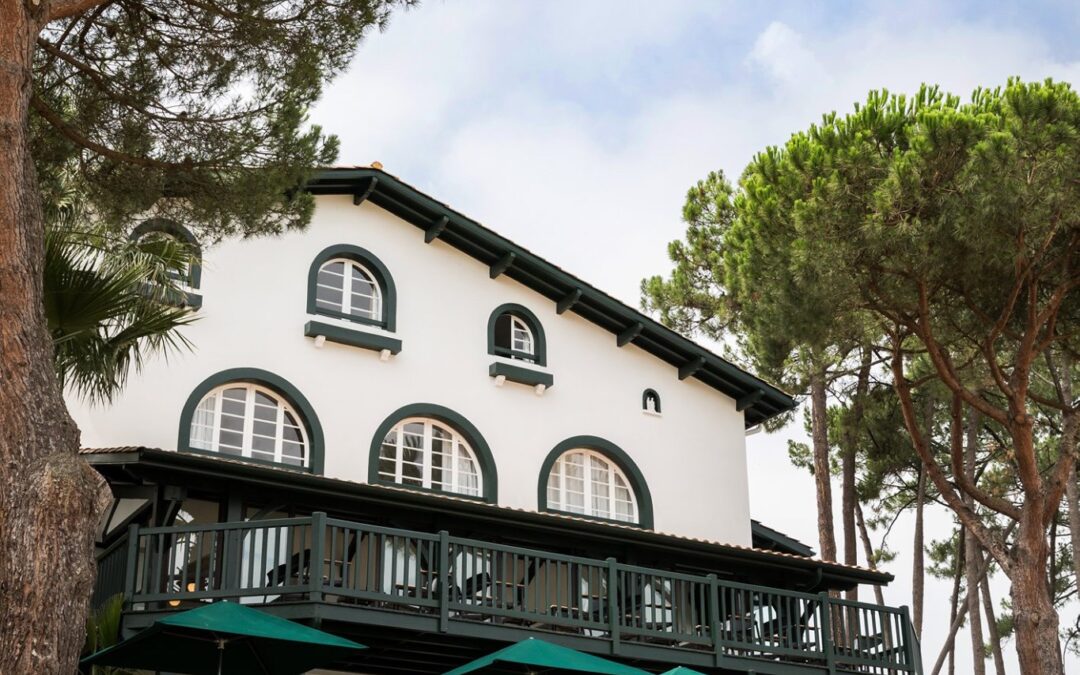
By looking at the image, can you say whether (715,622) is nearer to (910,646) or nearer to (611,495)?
(910,646)

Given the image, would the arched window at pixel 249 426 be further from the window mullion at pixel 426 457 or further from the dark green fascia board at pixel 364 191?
the dark green fascia board at pixel 364 191

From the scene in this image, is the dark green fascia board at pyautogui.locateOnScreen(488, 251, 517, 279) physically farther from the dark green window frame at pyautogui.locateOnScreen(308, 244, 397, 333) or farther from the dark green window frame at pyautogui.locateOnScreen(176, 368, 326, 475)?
the dark green window frame at pyautogui.locateOnScreen(176, 368, 326, 475)

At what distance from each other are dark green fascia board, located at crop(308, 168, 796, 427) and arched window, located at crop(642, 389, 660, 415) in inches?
28.9

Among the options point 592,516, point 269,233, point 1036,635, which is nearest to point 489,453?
point 592,516

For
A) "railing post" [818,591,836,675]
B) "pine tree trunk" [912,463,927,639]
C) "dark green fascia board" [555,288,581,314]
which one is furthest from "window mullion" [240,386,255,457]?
"pine tree trunk" [912,463,927,639]

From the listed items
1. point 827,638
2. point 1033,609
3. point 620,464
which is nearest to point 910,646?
point 827,638

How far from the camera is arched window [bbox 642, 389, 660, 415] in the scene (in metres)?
22.9

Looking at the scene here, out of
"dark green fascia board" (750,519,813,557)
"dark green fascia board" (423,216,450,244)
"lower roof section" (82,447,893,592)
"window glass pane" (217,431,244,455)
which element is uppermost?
"dark green fascia board" (423,216,450,244)

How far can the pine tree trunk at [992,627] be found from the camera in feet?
122

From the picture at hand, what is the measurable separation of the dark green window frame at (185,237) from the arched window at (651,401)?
8.19m

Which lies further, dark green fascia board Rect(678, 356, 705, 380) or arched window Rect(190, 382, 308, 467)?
dark green fascia board Rect(678, 356, 705, 380)

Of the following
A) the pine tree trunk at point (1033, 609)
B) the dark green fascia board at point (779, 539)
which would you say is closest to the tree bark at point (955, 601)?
the dark green fascia board at point (779, 539)

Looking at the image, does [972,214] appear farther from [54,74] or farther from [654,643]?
[54,74]

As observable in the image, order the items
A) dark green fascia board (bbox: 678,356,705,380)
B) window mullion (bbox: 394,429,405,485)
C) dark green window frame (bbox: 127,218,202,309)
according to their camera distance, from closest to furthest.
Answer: dark green window frame (bbox: 127,218,202,309) < window mullion (bbox: 394,429,405,485) < dark green fascia board (bbox: 678,356,705,380)
